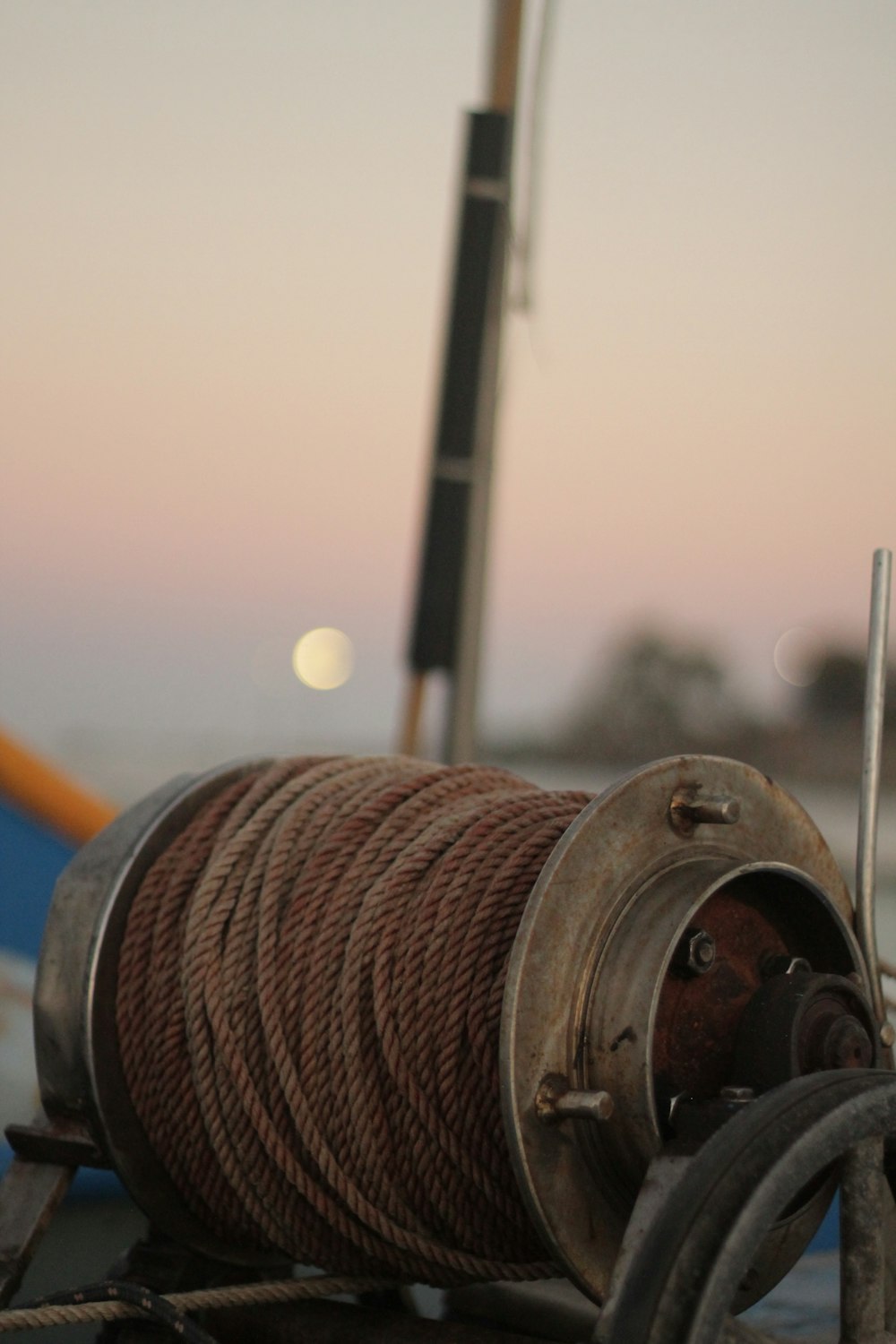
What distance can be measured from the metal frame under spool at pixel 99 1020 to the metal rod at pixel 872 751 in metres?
0.80

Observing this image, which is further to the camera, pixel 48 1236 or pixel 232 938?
pixel 48 1236

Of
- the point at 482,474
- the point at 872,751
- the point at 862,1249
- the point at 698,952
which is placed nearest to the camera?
the point at 862,1249

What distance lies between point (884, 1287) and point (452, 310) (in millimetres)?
2897

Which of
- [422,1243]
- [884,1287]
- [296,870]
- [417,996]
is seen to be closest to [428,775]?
[296,870]

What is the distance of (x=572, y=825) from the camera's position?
1536 mm

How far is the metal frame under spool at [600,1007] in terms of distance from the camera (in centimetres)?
148

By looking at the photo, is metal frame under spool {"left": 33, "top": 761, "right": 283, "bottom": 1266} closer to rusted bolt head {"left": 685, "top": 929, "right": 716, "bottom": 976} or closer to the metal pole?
rusted bolt head {"left": 685, "top": 929, "right": 716, "bottom": 976}

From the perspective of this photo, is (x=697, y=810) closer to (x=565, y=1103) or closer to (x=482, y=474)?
(x=565, y=1103)

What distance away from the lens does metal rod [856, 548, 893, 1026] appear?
1.78m

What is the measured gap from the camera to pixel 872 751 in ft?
5.92

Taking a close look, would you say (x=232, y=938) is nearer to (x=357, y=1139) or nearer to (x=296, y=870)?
(x=296, y=870)

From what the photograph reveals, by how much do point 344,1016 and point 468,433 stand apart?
8.10 ft

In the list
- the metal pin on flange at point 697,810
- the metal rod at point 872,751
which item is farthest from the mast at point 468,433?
the metal pin on flange at point 697,810

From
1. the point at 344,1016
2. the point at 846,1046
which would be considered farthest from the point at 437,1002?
the point at 846,1046
